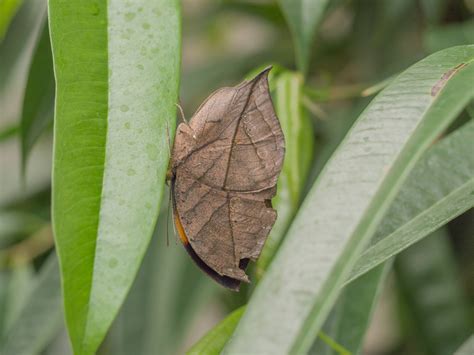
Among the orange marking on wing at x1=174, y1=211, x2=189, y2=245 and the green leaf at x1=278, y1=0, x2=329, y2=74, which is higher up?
the green leaf at x1=278, y1=0, x2=329, y2=74

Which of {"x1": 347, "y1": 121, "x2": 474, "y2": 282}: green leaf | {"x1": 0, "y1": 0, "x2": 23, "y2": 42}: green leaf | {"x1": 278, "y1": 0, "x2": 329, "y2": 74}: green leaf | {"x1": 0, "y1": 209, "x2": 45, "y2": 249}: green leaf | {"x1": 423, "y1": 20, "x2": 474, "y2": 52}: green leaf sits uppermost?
{"x1": 278, "y1": 0, "x2": 329, "y2": 74}: green leaf

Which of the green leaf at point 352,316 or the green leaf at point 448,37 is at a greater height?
the green leaf at point 448,37

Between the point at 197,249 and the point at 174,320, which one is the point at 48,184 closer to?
the point at 174,320

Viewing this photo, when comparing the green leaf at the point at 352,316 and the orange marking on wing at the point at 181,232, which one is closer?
the orange marking on wing at the point at 181,232

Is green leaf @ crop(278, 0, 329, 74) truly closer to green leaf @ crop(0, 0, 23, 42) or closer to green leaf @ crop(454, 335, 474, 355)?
green leaf @ crop(454, 335, 474, 355)

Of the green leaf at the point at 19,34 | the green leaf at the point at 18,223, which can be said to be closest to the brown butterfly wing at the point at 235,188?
the green leaf at the point at 19,34

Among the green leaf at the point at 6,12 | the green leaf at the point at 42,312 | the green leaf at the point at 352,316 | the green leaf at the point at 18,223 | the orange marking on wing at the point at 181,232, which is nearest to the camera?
the orange marking on wing at the point at 181,232

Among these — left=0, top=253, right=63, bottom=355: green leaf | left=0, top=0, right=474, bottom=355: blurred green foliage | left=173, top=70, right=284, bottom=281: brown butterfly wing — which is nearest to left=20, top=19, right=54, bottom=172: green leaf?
left=0, top=0, right=474, bottom=355: blurred green foliage

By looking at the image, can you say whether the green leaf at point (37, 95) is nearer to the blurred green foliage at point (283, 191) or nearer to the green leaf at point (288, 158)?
the blurred green foliage at point (283, 191)
